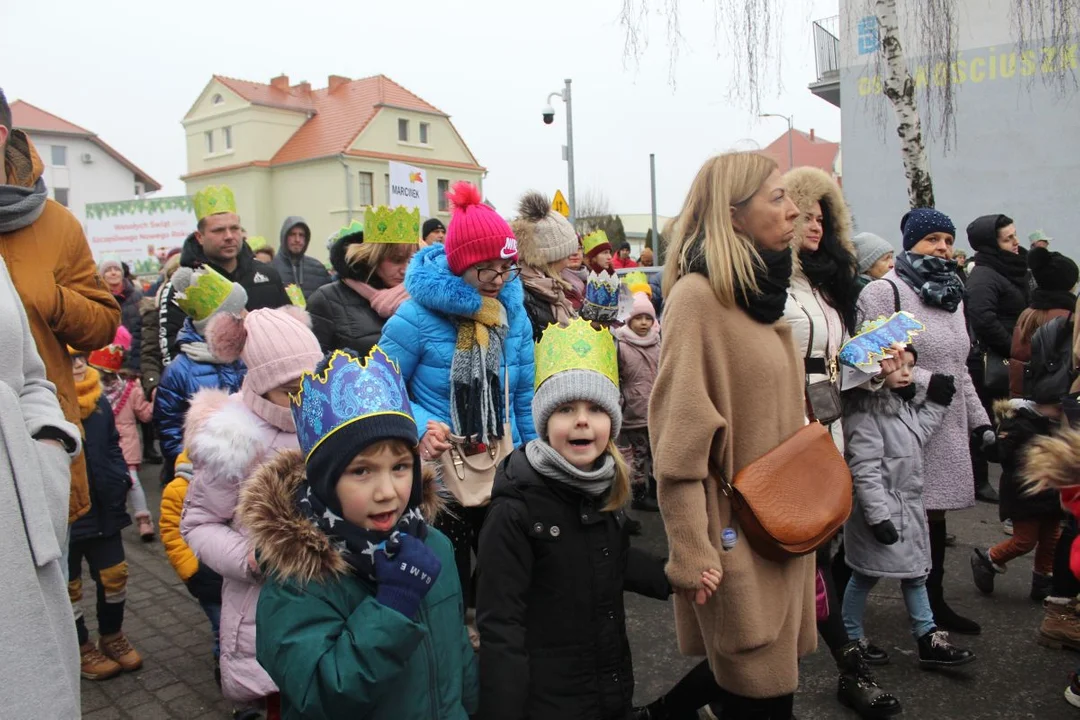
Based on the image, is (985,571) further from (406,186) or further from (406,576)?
(406,186)

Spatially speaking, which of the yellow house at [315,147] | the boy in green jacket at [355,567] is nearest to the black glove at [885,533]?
the boy in green jacket at [355,567]

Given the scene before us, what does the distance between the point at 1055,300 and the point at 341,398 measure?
592 centimetres

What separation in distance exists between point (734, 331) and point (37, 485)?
2027mm

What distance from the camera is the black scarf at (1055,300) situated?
20.0ft

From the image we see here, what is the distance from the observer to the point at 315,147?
148ft

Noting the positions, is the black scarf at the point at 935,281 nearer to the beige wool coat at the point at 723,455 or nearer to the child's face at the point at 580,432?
the beige wool coat at the point at 723,455

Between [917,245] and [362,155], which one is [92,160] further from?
[917,245]

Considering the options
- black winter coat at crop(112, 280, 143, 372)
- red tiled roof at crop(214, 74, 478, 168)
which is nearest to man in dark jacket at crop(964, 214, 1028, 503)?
black winter coat at crop(112, 280, 143, 372)

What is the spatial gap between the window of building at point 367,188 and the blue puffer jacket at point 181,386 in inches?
1616

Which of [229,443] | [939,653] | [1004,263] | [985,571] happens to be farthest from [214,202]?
[1004,263]

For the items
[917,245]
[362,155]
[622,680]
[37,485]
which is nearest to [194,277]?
[37,485]

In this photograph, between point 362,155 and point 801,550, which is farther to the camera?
point 362,155

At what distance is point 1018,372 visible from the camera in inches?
251

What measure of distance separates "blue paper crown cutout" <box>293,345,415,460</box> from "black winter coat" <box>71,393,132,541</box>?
2.76 m
